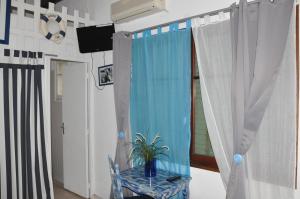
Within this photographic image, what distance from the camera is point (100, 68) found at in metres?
3.34

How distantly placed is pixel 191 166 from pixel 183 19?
4.78 ft

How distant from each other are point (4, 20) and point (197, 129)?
2.37 metres

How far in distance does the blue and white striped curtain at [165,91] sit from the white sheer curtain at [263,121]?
210 mm

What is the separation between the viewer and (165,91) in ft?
8.13

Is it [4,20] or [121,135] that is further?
[121,135]

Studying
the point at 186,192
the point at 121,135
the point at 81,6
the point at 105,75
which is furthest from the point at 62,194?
the point at 81,6

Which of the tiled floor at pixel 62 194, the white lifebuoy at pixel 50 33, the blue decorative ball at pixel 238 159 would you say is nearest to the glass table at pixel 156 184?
the blue decorative ball at pixel 238 159

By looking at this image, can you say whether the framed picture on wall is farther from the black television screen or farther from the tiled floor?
the tiled floor

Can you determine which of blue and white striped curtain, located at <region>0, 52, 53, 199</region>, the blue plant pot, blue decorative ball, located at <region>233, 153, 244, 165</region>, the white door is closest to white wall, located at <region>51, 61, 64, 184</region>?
the white door

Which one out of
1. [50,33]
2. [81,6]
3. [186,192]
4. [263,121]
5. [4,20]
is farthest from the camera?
[81,6]

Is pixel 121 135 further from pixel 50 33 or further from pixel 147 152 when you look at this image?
pixel 50 33

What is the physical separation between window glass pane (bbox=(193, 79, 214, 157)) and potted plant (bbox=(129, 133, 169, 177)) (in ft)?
1.09

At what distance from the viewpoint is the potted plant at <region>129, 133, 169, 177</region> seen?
2.34 metres

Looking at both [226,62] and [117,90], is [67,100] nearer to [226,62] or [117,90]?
[117,90]
